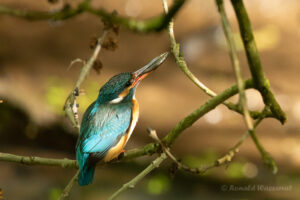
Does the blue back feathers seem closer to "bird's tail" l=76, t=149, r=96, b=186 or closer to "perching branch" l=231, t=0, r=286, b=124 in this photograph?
"bird's tail" l=76, t=149, r=96, b=186

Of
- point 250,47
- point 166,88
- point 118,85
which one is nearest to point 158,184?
point 166,88

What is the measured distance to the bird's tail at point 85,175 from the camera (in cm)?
270

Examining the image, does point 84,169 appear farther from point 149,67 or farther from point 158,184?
point 158,184

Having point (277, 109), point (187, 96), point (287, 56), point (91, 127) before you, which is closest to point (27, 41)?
point (187, 96)

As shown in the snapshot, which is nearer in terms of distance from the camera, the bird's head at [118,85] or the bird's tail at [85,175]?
the bird's tail at [85,175]

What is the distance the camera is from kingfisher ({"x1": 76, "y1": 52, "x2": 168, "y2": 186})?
9.47ft

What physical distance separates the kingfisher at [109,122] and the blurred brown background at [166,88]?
3.84 m

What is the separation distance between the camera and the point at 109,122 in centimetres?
308

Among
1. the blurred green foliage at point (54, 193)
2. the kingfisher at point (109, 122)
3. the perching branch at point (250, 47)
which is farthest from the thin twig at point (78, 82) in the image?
the blurred green foliage at point (54, 193)

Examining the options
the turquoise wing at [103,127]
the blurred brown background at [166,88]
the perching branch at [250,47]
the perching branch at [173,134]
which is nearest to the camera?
the perching branch at [250,47]

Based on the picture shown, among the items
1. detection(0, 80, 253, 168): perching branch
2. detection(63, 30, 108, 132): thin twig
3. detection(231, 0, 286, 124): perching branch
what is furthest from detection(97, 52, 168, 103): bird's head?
detection(231, 0, 286, 124): perching branch

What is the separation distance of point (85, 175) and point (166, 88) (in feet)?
15.1

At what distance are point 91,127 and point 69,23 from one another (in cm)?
459

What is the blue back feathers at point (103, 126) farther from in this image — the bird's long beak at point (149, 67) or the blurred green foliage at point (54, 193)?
the blurred green foliage at point (54, 193)
